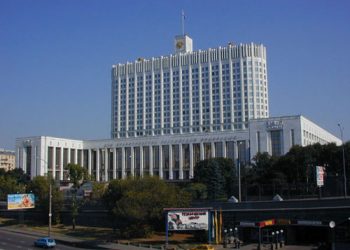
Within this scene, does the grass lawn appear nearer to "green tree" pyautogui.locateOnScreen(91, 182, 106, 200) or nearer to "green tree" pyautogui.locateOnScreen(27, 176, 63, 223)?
"green tree" pyautogui.locateOnScreen(27, 176, 63, 223)

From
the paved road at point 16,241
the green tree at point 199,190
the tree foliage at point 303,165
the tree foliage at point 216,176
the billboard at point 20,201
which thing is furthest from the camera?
the tree foliage at point 216,176

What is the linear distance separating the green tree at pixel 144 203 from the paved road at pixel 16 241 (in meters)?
10.7

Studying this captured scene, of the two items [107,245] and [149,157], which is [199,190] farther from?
[149,157]

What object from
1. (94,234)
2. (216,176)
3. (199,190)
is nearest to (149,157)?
(216,176)

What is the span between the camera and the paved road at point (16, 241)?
218 feet

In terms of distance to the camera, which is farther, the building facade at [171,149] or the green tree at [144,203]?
the building facade at [171,149]

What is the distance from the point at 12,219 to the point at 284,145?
8122 cm

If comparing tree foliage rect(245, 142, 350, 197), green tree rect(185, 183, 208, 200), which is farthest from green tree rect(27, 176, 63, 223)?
tree foliage rect(245, 142, 350, 197)

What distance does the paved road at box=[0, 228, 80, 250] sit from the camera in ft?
218

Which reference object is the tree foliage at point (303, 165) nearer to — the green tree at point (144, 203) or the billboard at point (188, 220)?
the green tree at point (144, 203)

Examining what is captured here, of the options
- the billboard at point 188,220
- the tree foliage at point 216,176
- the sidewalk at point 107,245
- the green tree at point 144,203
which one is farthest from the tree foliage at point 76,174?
the billboard at point 188,220

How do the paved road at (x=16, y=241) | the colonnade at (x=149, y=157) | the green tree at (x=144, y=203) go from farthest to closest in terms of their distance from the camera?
the colonnade at (x=149, y=157) < the green tree at (x=144, y=203) < the paved road at (x=16, y=241)

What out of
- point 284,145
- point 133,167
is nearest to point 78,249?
point 284,145

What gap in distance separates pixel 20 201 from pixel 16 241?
76.0ft
